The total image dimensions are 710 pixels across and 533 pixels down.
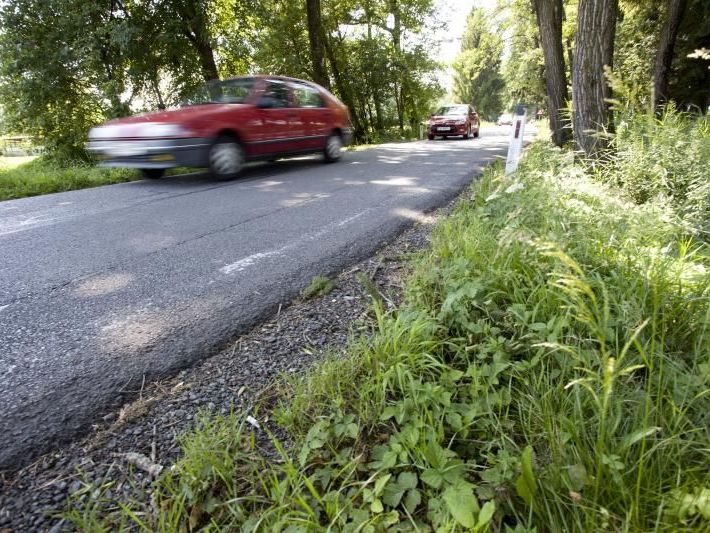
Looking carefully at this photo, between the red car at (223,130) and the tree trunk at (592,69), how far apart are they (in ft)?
15.9

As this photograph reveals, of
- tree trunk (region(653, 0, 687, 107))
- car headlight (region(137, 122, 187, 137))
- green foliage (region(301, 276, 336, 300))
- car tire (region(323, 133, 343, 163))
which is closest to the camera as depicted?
green foliage (region(301, 276, 336, 300))

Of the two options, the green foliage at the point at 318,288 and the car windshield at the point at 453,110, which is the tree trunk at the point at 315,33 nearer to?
the car windshield at the point at 453,110

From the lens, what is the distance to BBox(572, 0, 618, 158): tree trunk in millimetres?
4984

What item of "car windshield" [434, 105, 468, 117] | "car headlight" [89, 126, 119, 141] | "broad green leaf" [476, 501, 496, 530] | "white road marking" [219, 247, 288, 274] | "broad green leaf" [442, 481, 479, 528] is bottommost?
"broad green leaf" [442, 481, 479, 528]

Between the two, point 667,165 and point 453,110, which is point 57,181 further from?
point 453,110

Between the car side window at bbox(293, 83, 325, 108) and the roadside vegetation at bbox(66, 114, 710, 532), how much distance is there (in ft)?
22.9

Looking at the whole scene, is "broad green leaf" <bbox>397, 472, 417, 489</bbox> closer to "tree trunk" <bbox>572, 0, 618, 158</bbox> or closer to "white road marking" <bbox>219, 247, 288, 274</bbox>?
"white road marking" <bbox>219, 247, 288, 274</bbox>

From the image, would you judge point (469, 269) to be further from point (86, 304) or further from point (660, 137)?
point (660, 137)

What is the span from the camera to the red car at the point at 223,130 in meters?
5.99

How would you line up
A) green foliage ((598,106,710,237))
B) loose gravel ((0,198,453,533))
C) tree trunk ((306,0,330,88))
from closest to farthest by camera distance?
loose gravel ((0,198,453,533)) < green foliage ((598,106,710,237)) < tree trunk ((306,0,330,88))

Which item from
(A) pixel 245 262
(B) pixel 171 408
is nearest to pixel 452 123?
(A) pixel 245 262

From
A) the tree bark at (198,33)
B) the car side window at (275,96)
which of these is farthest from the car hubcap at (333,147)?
the tree bark at (198,33)

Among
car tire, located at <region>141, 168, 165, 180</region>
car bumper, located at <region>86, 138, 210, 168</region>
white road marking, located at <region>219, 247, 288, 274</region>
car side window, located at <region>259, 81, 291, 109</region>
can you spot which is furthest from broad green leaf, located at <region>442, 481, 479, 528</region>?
car tire, located at <region>141, 168, 165, 180</region>

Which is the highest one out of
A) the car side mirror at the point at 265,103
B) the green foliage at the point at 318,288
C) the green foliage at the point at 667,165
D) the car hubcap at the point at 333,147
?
the car side mirror at the point at 265,103
